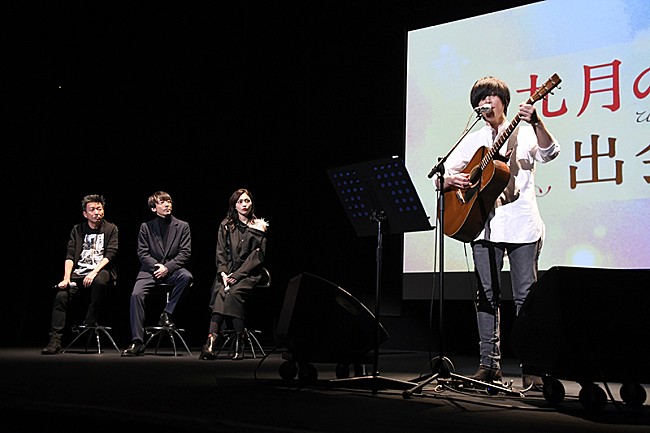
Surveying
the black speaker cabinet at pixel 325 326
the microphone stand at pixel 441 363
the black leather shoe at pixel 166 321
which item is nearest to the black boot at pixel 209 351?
the black leather shoe at pixel 166 321

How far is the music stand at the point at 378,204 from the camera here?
3.11 metres

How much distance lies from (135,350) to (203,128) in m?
2.56

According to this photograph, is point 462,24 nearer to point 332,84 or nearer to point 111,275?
point 332,84

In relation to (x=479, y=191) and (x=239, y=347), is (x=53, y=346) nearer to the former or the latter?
(x=239, y=347)

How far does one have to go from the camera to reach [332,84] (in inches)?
279

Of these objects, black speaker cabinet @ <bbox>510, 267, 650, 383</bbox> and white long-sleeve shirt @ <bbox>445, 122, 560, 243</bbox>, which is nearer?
black speaker cabinet @ <bbox>510, 267, 650, 383</bbox>

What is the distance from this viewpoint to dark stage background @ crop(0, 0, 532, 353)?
6297 mm

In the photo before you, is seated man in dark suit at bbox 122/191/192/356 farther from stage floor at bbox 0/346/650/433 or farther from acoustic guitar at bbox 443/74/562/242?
acoustic guitar at bbox 443/74/562/242

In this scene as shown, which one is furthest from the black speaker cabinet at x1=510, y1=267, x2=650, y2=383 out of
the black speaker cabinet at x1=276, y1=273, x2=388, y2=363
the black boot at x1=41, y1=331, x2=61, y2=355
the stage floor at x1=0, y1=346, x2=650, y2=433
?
the black boot at x1=41, y1=331, x2=61, y2=355

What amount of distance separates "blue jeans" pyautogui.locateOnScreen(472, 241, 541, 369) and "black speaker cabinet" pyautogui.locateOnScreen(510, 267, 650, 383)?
603 millimetres

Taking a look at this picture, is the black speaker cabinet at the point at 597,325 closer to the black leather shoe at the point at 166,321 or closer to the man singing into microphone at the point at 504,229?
the man singing into microphone at the point at 504,229

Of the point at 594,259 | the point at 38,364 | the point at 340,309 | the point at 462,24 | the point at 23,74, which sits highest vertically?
the point at 462,24

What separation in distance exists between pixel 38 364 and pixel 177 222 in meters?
1.72

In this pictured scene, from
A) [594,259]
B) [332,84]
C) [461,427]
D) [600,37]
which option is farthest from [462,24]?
[461,427]
